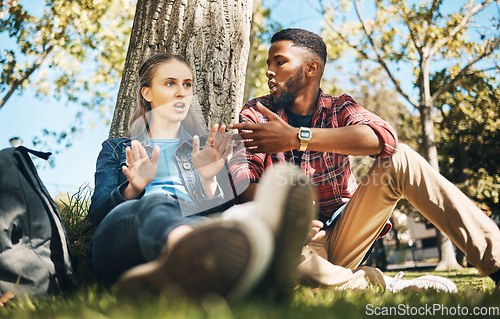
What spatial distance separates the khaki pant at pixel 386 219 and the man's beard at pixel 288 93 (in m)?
0.97

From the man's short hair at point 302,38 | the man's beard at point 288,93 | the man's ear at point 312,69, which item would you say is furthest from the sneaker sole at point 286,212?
the man's short hair at point 302,38

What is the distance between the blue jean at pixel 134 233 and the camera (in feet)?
4.61

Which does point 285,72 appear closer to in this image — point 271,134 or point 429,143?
point 271,134

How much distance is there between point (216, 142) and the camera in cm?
241

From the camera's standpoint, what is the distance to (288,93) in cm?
314

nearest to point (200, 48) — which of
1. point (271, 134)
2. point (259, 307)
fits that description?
point (271, 134)

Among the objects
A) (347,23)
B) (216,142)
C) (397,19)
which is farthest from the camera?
(347,23)

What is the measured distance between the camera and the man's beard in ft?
10.2

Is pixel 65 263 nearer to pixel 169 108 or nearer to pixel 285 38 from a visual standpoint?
pixel 169 108

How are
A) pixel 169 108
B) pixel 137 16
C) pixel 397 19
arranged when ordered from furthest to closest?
pixel 397 19
pixel 137 16
pixel 169 108

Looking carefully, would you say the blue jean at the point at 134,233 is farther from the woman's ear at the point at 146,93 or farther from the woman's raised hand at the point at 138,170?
the woman's ear at the point at 146,93

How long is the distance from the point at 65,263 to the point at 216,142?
3.42 ft

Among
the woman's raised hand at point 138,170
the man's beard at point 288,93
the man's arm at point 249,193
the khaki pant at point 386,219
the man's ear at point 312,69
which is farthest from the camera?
the man's ear at point 312,69

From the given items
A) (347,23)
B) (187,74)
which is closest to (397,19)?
(347,23)
